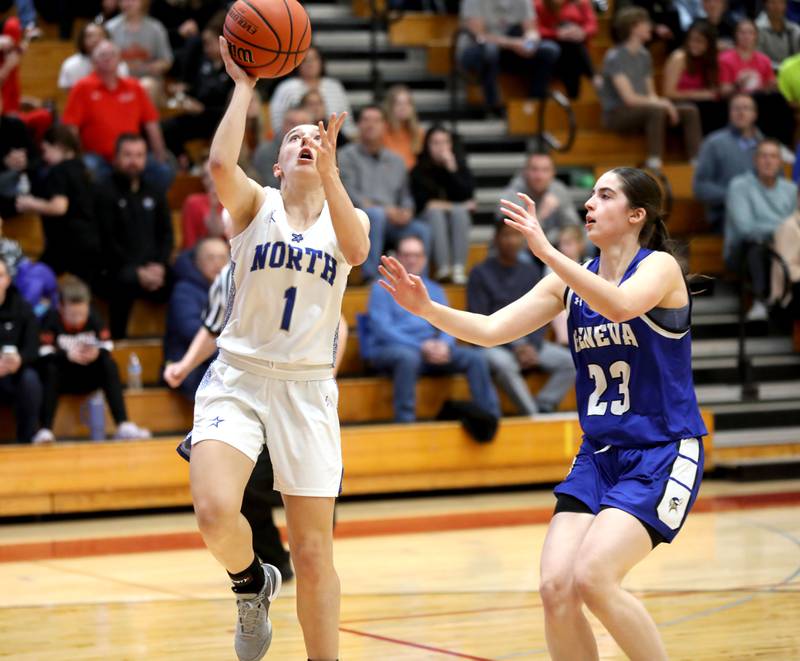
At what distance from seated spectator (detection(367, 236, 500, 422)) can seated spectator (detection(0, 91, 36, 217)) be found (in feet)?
8.47

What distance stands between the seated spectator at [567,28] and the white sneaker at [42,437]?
6502 millimetres

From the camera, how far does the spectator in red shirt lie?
32.0 feet

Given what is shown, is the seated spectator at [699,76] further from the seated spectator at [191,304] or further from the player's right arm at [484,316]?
the player's right arm at [484,316]

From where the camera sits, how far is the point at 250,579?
4676 mm

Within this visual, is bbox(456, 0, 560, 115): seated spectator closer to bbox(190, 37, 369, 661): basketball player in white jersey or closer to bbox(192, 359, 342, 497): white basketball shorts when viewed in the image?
bbox(190, 37, 369, 661): basketball player in white jersey

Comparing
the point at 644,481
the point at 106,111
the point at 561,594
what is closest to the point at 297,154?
the point at 644,481

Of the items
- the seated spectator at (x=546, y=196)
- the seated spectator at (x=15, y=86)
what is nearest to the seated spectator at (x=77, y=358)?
the seated spectator at (x=15, y=86)

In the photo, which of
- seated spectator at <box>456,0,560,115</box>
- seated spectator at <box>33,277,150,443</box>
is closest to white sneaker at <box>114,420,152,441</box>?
seated spectator at <box>33,277,150,443</box>

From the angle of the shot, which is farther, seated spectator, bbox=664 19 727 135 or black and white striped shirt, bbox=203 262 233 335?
seated spectator, bbox=664 19 727 135

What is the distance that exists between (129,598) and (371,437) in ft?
9.32

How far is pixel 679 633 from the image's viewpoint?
5539mm

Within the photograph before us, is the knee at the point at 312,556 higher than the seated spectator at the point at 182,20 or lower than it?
lower

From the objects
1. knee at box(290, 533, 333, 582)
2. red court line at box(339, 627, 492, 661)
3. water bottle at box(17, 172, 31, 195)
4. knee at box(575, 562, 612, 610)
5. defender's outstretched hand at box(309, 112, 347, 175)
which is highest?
defender's outstretched hand at box(309, 112, 347, 175)

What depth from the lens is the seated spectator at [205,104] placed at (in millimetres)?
11227
